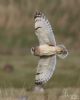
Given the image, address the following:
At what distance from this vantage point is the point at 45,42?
698 centimetres

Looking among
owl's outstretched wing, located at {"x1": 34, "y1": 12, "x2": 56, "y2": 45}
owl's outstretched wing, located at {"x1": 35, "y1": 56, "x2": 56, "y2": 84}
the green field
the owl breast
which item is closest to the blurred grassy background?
the green field

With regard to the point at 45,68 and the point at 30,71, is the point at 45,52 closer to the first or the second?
the point at 45,68

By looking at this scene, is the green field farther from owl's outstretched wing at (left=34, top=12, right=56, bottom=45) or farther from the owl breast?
the owl breast

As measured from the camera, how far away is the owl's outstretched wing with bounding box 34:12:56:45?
6.97 metres

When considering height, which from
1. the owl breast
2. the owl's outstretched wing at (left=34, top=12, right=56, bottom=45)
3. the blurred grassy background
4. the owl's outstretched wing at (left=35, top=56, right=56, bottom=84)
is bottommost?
the owl's outstretched wing at (left=35, top=56, right=56, bottom=84)

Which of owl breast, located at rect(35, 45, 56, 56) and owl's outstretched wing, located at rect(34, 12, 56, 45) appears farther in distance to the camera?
owl's outstretched wing, located at rect(34, 12, 56, 45)

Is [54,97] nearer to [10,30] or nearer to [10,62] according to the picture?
[10,62]

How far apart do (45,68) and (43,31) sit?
42 cm

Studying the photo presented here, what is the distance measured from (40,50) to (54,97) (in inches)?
38.8

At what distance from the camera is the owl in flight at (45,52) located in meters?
6.81

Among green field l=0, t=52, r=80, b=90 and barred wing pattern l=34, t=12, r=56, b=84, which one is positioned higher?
green field l=0, t=52, r=80, b=90

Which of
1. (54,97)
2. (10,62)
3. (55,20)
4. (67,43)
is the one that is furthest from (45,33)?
(55,20)

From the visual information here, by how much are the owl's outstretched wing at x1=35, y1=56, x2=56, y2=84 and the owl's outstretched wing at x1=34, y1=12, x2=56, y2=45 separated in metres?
0.18

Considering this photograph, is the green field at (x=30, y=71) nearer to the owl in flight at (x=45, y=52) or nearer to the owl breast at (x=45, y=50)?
the owl in flight at (x=45, y=52)
